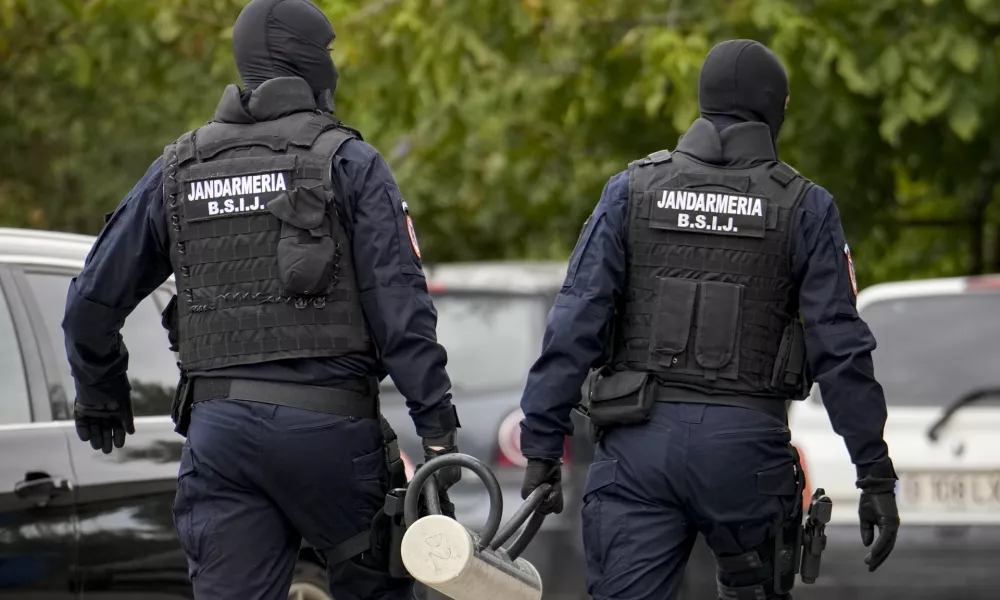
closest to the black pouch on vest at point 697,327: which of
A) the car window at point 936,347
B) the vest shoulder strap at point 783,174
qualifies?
the vest shoulder strap at point 783,174

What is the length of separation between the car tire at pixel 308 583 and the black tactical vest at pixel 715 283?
52.2 inches

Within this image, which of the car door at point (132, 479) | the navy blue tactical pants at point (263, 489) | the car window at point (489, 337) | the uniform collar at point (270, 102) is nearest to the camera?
the navy blue tactical pants at point (263, 489)

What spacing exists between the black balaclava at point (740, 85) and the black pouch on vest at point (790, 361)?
593 millimetres

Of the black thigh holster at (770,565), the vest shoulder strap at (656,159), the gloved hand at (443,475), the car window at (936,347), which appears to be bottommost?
the car window at (936,347)

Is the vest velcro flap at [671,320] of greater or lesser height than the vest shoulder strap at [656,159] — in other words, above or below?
below

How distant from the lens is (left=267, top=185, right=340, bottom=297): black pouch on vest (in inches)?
167

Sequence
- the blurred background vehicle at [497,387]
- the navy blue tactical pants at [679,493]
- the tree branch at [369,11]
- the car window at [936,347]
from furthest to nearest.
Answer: the tree branch at [369,11], the blurred background vehicle at [497,387], the car window at [936,347], the navy blue tactical pants at [679,493]

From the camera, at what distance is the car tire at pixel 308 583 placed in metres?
5.37

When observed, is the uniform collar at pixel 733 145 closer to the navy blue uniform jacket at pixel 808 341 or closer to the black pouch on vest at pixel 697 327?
the navy blue uniform jacket at pixel 808 341

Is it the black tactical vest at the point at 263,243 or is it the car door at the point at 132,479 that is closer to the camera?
the black tactical vest at the point at 263,243

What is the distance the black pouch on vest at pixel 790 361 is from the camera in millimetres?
4637

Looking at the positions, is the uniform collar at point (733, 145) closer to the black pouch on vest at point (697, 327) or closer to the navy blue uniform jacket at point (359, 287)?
the black pouch on vest at point (697, 327)

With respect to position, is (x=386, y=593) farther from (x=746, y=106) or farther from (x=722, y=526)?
(x=746, y=106)

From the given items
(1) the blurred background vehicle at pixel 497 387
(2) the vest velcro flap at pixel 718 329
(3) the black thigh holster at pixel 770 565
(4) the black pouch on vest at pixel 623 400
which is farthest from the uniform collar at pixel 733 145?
(1) the blurred background vehicle at pixel 497 387
